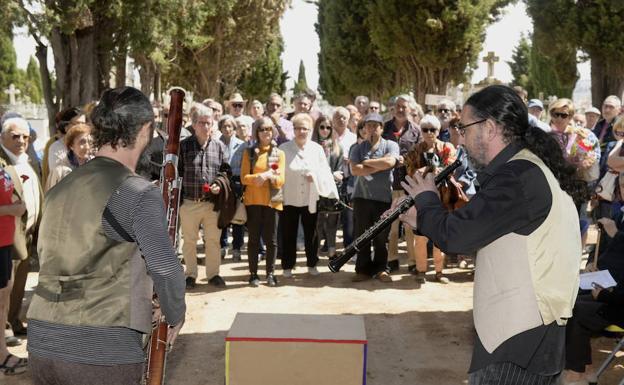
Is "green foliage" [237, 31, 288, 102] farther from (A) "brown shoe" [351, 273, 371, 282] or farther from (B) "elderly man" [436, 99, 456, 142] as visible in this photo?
(A) "brown shoe" [351, 273, 371, 282]

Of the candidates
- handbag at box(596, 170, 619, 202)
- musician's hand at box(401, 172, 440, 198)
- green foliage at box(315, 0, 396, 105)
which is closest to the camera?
musician's hand at box(401, 172, 440, 198)

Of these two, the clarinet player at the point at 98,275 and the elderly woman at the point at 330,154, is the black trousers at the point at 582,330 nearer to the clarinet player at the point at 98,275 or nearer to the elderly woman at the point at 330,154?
the clarinet player at the point at 98,275

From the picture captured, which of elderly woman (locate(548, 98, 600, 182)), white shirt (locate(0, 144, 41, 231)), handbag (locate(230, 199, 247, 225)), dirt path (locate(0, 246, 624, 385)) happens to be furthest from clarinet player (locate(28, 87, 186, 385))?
elderly woman (locate(548, 98, 600, 182))

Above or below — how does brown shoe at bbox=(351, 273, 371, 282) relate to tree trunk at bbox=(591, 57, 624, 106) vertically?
below

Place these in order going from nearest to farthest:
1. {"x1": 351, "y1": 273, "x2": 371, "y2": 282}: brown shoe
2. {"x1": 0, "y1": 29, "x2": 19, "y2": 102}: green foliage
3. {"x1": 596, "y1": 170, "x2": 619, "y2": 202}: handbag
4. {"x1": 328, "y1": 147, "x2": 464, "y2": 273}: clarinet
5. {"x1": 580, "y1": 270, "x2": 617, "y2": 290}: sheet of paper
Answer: {"x1": 328, "y1": 147, "x2": 464, "y2": 273}: clarinet < {"x1": 580, "y1": 270, "x2": 617, "y2": 290}: sheet of paper < {"x1": 596, "y1": 170, "x2": 619, "y2": 202}: handbag < {"x1": 351, "y1": 273, "x2": 371, "y2": 282}: brown shoe < {"x1": 0, "y1": 29, "x2": 19, "y2": 102}: green foliage

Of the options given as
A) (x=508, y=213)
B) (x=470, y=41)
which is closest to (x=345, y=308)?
(x=508, y=213)

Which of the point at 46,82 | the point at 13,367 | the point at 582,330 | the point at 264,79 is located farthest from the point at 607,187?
the point at 264,79

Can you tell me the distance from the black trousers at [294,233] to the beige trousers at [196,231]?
0.89 meters

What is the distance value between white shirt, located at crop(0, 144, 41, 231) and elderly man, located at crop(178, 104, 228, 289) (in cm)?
195

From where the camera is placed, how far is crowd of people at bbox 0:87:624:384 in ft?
8.09

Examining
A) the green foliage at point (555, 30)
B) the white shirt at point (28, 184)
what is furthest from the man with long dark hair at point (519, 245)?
the green foliage at point (555, 30)

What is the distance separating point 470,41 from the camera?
27.8m

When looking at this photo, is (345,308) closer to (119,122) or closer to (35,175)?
(35,175)

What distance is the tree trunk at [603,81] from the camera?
22.4m
